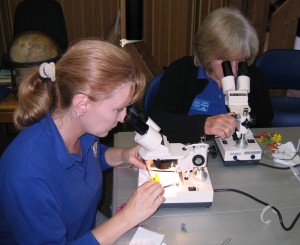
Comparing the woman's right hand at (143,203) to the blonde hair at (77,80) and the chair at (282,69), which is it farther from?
the chair at (282,69)

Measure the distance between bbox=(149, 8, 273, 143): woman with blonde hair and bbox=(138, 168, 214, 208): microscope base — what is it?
274 mm

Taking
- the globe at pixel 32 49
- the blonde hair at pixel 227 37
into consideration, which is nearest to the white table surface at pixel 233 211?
the blonde hair at pixel 227 37

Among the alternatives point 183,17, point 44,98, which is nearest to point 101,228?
point 44,98

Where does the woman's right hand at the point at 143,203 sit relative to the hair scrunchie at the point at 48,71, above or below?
below

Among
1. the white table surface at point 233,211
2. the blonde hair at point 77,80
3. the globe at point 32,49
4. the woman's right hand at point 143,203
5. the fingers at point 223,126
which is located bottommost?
the white table surface at point 233,211

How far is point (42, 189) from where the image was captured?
34.3 inches

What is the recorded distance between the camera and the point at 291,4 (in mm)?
2910

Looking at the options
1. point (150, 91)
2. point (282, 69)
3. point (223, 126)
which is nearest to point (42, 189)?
point (223, 126)

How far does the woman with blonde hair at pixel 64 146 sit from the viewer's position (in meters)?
0.87

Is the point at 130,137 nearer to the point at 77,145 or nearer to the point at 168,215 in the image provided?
the point at 77,145

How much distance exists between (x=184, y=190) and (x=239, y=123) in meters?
0.35

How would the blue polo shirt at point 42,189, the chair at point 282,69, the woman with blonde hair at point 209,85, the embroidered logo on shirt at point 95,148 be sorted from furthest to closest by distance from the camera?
the chair at point 282,69 → the woman with blonde hair at point 209,85 → the embroidered logo on shirt at point 95,148 → the blue polo shirt at point 42,189

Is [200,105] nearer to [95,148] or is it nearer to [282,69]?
[95,148]

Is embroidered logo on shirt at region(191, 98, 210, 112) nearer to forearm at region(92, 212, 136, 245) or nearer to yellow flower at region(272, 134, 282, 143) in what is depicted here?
yellow flower at region(272, 134, 282, 143)
